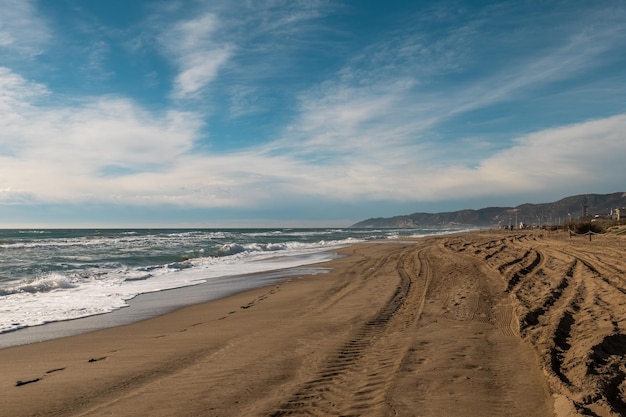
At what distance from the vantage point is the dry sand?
382cm

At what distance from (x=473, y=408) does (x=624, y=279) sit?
8.11m

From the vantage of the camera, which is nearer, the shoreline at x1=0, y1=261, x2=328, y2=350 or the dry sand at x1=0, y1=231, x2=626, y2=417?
the dry sand at x1=0, y1=231, x2=626, y2=417

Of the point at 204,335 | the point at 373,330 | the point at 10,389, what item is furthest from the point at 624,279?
the point at 10,389

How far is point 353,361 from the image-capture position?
497 cm

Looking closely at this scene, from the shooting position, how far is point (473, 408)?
3.70 meters

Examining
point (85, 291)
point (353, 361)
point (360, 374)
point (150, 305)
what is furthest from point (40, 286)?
point (360, 374)

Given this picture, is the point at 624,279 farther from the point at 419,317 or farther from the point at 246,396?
the point at 246,396

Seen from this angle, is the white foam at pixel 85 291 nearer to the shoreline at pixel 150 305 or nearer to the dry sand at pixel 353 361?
the shoreline at pixel 150 305

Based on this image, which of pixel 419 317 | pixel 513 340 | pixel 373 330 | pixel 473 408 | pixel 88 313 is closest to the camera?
pixel 473 408

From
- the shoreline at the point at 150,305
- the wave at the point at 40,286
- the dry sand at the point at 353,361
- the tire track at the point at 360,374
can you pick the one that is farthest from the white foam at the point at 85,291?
the tire track at the point at 360,374

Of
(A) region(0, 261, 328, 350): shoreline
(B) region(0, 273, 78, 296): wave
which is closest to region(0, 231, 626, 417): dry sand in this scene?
(A) region(0, 261, 328, 350): shoreline

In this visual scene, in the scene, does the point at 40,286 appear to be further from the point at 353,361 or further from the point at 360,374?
the point at 360,374

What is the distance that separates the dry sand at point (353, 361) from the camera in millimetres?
3822

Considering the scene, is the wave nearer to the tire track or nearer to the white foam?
the white foam
